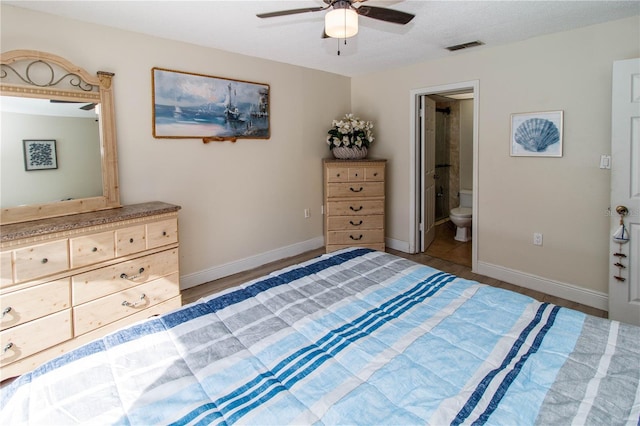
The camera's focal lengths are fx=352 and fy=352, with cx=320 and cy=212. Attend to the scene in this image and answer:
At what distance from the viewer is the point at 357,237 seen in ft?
14.1

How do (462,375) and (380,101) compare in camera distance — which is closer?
(462,375)

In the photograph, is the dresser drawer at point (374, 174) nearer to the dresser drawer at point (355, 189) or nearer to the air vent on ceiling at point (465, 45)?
the dresser drawer at point (355, 189)

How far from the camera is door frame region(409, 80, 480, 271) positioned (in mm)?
3715

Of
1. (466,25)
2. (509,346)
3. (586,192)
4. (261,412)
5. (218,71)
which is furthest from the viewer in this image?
(218,71)

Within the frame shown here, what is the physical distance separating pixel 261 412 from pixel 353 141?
3.72m

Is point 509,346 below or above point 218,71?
below

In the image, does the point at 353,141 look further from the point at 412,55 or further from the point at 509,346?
the point at 509,346

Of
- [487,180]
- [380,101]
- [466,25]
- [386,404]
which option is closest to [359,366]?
[386,404]

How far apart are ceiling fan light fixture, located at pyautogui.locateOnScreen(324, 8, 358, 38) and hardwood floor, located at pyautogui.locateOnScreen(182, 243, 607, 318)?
2531 millimetres

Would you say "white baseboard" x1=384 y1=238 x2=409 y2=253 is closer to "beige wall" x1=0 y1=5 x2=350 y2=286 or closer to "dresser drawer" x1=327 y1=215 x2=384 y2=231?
"dresser drawer" x1=327 y1=215 x2=384 y2=231

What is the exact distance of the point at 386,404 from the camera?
1046mm

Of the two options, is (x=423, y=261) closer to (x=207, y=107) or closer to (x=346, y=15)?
(x=207, y=107)

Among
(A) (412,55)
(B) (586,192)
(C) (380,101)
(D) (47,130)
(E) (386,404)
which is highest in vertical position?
(A) (412,55)

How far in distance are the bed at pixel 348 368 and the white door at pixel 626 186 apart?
173 cm
